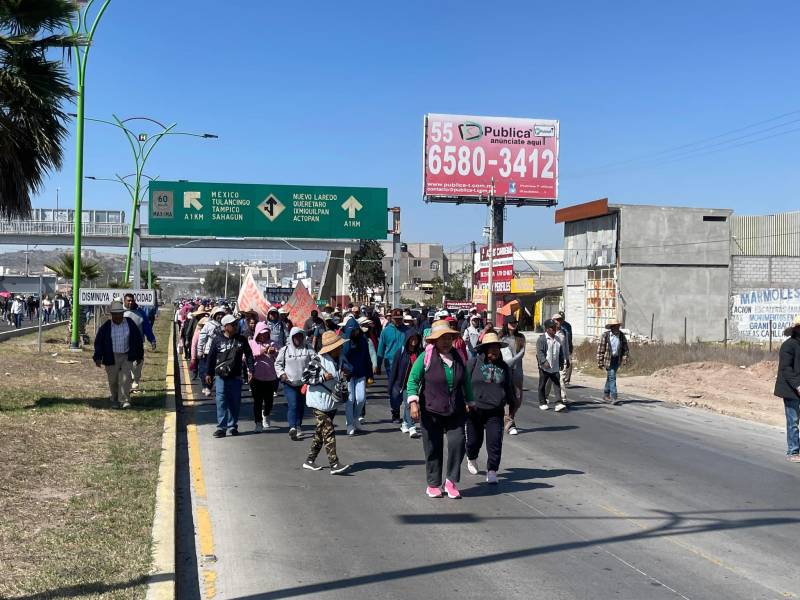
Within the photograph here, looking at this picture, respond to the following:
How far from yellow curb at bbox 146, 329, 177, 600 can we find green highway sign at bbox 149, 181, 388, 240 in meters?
24.1

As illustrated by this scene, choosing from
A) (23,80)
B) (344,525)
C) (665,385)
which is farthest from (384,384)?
(344,525)

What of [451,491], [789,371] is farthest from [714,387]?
[451,491]

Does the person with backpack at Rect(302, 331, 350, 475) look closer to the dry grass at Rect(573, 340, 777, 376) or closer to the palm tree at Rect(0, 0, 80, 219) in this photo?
the palm tree at Rect(0, 0, 80, 219)

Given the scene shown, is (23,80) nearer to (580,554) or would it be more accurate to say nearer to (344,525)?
(344,525)

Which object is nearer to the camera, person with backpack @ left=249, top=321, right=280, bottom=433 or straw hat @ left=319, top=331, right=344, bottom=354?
straw hat @ left=319, top=331, right=344, bottom=354

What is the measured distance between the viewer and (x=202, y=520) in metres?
8.00

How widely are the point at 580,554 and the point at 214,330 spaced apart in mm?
7538

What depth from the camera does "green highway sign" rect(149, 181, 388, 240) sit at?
35750mm

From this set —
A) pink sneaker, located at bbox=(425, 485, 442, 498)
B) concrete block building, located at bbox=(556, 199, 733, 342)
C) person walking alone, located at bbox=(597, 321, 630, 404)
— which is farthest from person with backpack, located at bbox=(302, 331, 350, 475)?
concrete block building, located at bbox=(556, 199, 733, 342)

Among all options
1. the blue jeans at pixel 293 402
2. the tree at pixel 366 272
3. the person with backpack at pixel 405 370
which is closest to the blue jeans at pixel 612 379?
the person with backpack at pixel 405 370

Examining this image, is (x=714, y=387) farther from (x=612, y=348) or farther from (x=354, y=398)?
(x=354, y=398)

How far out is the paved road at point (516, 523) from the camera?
6.27 meters

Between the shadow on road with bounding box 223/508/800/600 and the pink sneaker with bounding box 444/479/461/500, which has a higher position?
the pink sneaker with bounding box 444/479/461/500

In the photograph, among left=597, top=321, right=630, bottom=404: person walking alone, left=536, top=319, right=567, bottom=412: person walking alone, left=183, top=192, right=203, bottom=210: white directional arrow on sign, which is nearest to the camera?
left=536, top=319, right=567, bottom=412: person walking alone
